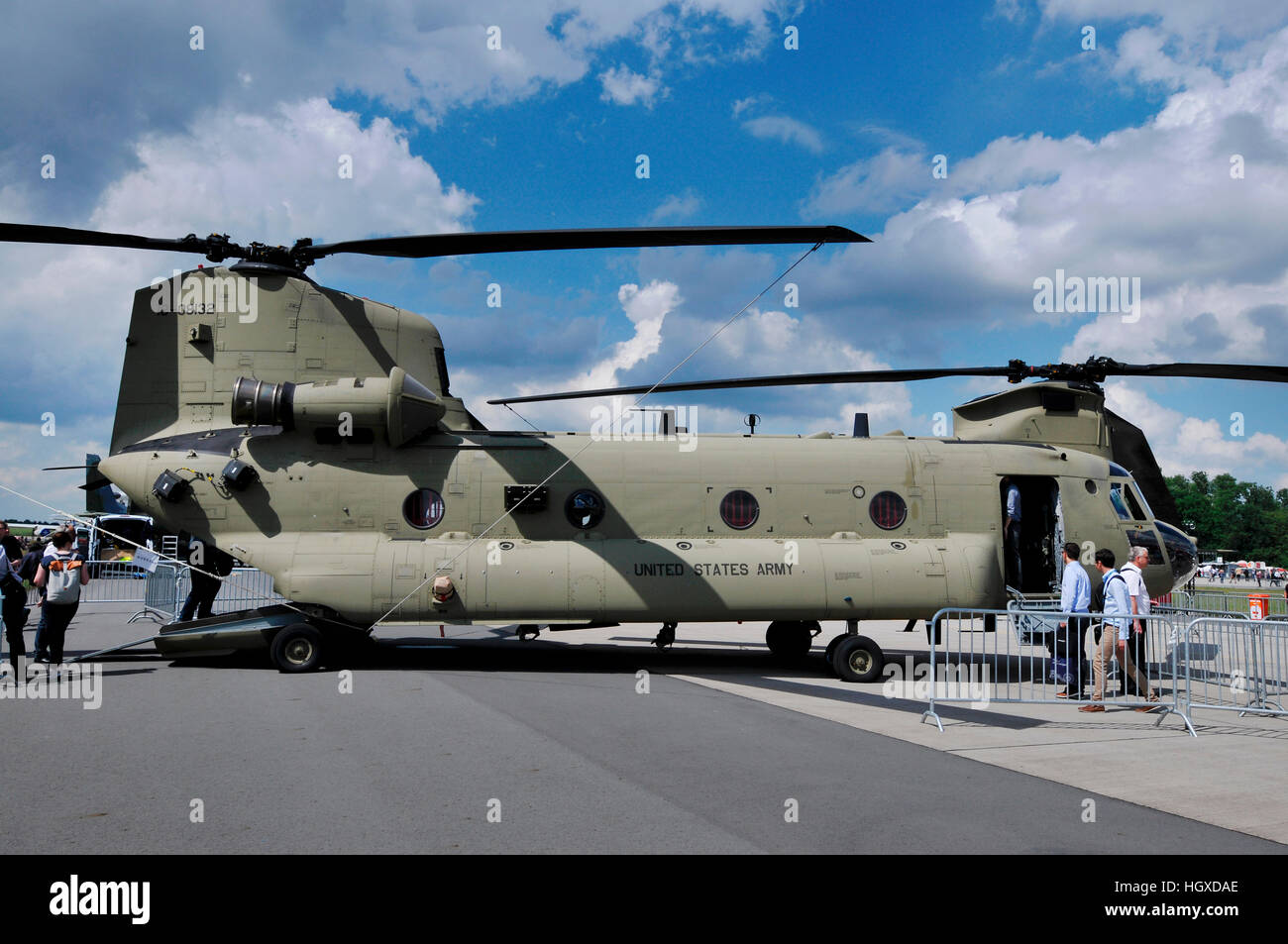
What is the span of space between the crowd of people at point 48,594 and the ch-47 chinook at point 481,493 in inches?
49.0

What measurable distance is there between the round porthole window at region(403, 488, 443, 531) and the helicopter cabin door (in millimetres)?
8776

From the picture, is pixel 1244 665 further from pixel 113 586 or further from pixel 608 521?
pixel 113 586

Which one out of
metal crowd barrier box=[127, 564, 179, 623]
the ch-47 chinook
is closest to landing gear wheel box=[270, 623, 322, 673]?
the ch-47 chinook

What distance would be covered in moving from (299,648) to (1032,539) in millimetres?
11395

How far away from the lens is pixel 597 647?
16.0 metres

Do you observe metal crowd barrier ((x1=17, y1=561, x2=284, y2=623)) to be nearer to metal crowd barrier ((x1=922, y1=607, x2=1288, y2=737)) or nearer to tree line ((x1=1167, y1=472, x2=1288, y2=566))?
metal crowd barrier ((x1=922, y1=607, x2=1288, y2=737))

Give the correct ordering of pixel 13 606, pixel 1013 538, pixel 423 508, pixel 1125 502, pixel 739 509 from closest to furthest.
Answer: pixel 13 606, pixel 423 508, pixel 739 509, pixel 1013 538, pixel 1125 502

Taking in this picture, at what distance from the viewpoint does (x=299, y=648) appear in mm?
11758

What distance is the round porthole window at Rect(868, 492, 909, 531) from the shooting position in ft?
42.7

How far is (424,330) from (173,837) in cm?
979

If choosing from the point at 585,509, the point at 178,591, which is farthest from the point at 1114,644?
the point at 178,591
